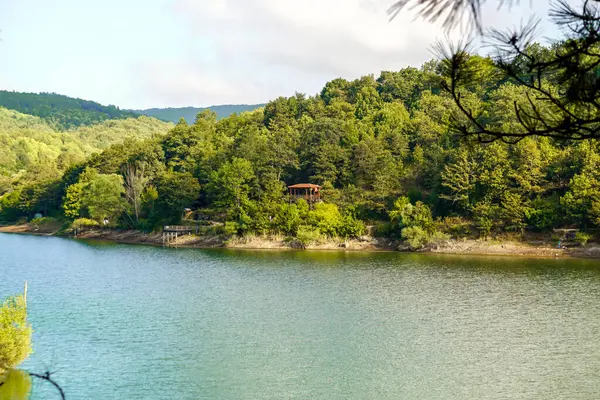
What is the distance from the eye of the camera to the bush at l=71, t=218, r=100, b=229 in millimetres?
63469

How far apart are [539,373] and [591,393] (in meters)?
1.91

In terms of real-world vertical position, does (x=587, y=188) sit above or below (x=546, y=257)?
above

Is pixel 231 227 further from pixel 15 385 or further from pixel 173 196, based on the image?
pixel 15 385

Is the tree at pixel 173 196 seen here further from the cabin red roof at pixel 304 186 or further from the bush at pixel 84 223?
the cabin red roof at pixel 304 186

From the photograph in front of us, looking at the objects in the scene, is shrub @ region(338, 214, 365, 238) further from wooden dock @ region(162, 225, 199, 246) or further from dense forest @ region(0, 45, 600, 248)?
wooden dock @ region(162, 225, 199, 246)

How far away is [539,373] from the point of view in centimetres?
1942

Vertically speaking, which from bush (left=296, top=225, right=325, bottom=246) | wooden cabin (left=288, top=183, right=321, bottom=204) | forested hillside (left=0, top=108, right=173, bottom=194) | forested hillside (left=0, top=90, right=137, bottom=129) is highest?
forested hillside (left=0, top=90, right=137, bottom=129)

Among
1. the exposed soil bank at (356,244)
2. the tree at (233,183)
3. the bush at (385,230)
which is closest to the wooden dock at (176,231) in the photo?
the exposed soil bank at (356,244)

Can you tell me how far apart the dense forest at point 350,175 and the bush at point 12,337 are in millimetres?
24801

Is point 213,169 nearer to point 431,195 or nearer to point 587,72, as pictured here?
point 431,195

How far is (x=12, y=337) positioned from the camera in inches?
714

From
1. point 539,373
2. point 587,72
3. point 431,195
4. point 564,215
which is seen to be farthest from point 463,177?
point 587,72

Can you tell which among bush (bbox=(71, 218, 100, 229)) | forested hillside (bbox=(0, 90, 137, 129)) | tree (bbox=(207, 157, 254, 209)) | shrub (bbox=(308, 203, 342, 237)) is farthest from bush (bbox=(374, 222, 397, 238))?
forested hillside (bbox=(0, 90, 137, 129))

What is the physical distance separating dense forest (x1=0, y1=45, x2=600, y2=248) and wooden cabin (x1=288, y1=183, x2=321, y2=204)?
760mm
